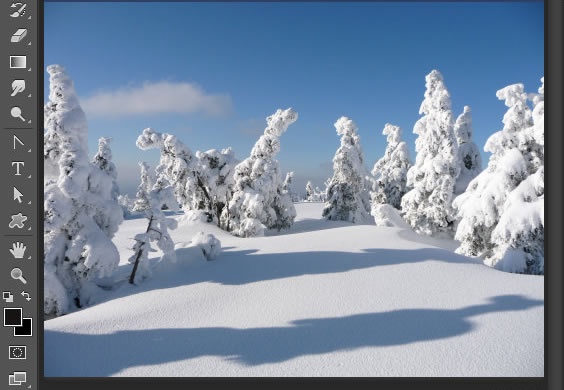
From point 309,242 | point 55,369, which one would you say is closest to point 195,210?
point 309,242

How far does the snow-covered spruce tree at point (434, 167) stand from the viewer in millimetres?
22875

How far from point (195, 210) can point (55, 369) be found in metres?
21.8

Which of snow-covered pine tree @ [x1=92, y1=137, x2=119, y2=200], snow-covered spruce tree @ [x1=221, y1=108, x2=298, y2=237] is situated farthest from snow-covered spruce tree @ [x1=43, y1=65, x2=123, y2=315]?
snow-covered spruce tree @ [x1=221, y1=108, x2=298, y2=237]

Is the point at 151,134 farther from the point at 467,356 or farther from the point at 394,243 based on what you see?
the point at 467,356

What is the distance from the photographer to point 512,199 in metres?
9.77
